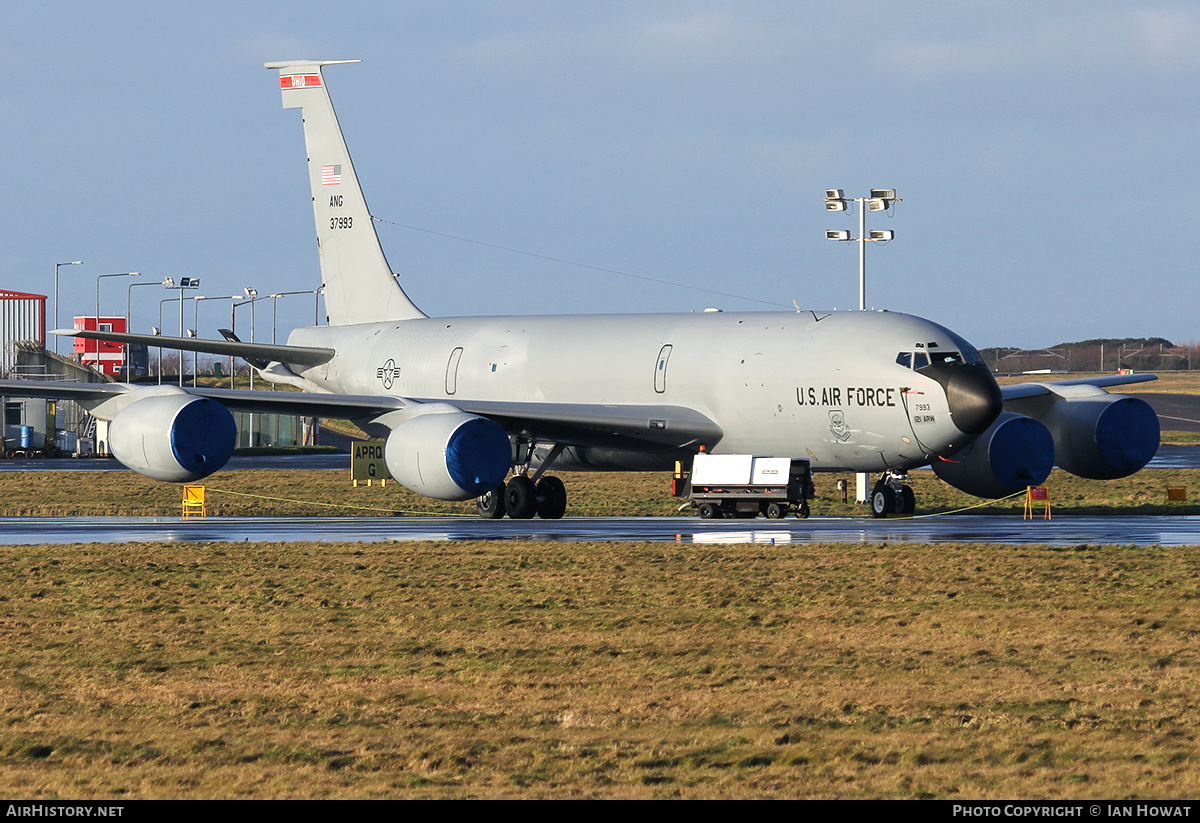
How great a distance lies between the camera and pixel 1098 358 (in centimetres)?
19425

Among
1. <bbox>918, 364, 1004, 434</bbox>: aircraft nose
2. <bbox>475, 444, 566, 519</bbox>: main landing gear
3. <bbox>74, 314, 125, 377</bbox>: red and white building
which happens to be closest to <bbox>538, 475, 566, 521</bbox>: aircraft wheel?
<bbox>475, 444, 566, 519</bbox>: main landing gear

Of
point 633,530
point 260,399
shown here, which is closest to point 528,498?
point 633,530

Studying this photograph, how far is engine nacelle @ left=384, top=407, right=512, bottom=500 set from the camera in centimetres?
2986

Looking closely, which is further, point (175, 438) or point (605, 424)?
point (605, 424)

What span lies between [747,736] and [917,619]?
628cm

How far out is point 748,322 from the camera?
111 ft

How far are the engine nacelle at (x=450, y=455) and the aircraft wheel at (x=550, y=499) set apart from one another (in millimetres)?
3631

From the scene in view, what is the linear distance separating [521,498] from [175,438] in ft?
26.6

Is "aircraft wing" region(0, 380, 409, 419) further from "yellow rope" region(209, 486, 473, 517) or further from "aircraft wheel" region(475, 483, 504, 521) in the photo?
"yellow rope" region(209, 486, 473, 517)

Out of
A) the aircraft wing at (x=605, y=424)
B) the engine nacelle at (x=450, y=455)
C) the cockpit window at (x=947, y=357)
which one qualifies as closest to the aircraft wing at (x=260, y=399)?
the engine nacelle at (x=450, y=455)

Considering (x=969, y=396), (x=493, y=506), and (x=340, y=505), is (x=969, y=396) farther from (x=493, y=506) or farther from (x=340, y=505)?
(x=340, y=505)

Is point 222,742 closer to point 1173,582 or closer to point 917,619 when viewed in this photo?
point 917,619

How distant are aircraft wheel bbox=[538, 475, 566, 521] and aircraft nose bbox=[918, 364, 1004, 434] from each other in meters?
9.14
